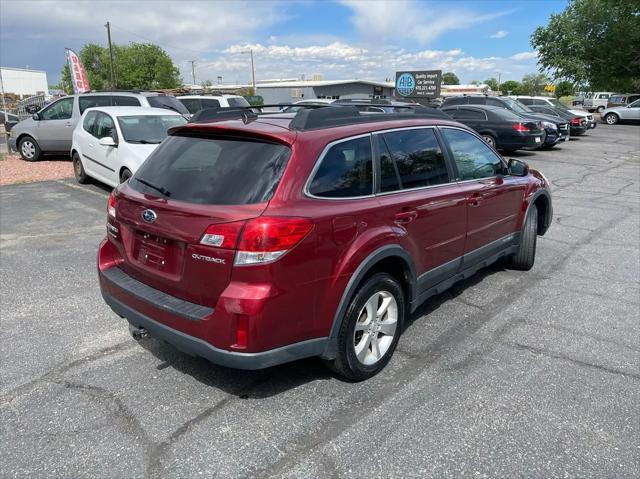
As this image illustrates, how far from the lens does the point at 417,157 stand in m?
3.79

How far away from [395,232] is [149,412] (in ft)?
6.27

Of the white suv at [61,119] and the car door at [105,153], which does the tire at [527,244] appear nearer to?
the car door at [105,153]

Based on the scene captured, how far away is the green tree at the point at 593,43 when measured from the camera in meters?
37.5

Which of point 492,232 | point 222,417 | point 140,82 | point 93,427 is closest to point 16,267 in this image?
point 93,427

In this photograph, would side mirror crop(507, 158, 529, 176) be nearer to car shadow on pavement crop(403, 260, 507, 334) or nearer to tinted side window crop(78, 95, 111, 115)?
car shadow on pavement crop(403, 260, 507, 334)

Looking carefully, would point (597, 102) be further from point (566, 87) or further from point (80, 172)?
point (80, 172)

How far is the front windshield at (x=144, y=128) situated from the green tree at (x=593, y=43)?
127 ft

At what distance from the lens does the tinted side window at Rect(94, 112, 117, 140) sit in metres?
8.98

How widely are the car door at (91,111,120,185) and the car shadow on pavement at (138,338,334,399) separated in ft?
19.3

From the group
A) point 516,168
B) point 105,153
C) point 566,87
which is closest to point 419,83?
point 105,153

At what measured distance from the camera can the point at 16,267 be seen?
5516 mm

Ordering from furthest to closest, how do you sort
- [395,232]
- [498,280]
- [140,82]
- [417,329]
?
[140,82]
[498,280]
[417,329]
[395,232]

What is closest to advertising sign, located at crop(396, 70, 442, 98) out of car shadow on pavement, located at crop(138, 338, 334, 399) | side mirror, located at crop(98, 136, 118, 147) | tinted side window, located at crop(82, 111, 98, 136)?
tinted side window, located at crop(82, 111, 98, 136)

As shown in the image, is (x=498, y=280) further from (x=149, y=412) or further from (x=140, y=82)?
(x=140, y=82)
